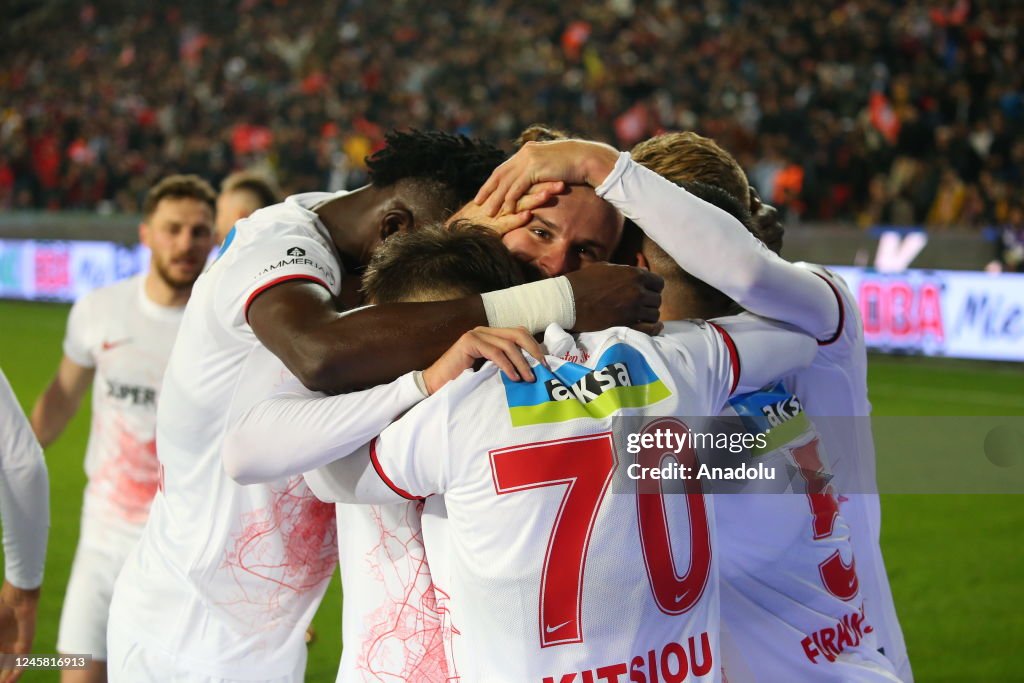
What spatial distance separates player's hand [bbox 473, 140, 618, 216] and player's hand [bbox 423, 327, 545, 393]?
452 millimetres

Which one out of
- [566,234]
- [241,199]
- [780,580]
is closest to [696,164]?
[566,234]

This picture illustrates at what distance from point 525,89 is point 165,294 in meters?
15.0

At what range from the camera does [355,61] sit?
2319 cm

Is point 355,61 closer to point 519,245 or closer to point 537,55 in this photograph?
point 537,55

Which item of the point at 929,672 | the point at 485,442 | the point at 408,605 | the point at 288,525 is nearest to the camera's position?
the point at 485,442

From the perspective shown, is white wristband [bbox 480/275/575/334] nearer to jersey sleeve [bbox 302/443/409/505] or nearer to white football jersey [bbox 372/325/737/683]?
white football jersey [bbox 372/325/737/683]

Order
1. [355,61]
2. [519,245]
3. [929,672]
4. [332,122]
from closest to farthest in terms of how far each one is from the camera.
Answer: [519,245]
[929,672]
[332,122]
[355,61]

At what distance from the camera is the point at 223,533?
2654mm

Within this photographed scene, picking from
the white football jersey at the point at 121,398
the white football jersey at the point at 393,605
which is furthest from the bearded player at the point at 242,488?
the white football jersey at the point at 121,398

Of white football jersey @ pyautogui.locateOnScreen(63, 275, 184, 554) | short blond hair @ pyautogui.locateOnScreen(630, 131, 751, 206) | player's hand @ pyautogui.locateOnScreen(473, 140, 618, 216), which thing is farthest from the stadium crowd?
player's hand @ pyautogui.locateOnScreen(473, 140, 618, 216)

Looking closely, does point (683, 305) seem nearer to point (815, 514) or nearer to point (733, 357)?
point (733, 357)

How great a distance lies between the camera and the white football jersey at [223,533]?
8.54 ft

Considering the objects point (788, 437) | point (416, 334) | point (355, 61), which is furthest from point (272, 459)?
point (355, 61)

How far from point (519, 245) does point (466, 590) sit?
74 centimetres
